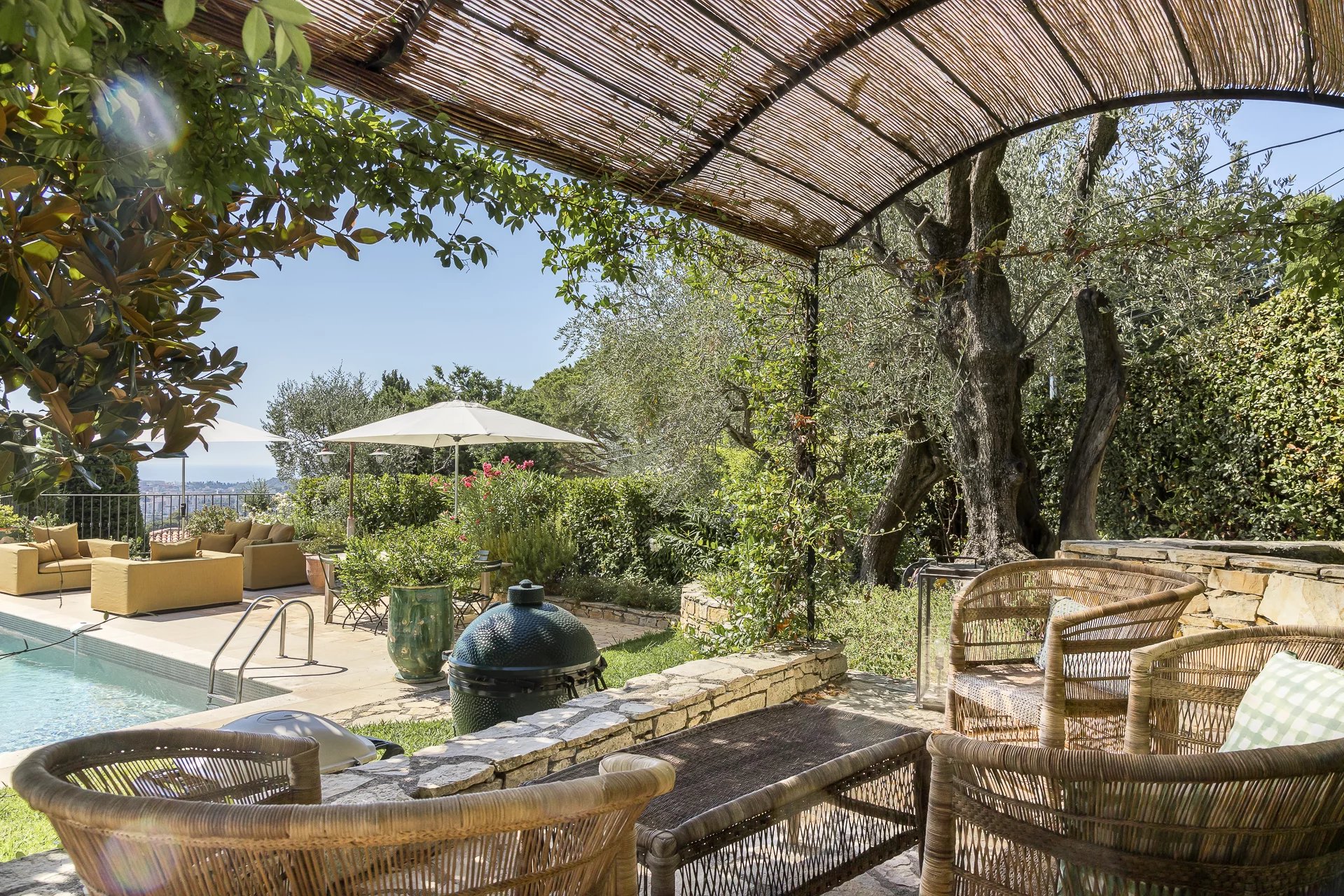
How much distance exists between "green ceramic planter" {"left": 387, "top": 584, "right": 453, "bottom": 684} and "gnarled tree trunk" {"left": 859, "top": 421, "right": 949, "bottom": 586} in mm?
4429

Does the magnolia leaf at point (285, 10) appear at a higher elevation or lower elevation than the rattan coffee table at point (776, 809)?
higher

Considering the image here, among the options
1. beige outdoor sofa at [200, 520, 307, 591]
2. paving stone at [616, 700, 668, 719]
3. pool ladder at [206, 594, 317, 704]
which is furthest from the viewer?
beige outdoor sofa at [200, 520, 307, 591]

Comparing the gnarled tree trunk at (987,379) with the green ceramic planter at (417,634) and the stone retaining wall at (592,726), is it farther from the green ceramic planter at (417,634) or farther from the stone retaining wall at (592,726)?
the green ceramic planter at (417,634)

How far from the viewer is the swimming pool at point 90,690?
230 inches

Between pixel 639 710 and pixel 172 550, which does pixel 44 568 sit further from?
pixel 639 710

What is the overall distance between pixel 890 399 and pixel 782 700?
4.35 m

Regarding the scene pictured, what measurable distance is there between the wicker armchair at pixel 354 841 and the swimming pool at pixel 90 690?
5367 mm

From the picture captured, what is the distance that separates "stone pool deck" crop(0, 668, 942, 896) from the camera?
229 cm

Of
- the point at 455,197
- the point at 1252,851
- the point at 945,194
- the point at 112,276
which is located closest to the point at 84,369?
the point at 112,276

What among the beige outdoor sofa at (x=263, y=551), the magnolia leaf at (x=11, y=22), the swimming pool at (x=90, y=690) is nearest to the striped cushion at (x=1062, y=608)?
the magnolia leaf at (x=11, y=22)

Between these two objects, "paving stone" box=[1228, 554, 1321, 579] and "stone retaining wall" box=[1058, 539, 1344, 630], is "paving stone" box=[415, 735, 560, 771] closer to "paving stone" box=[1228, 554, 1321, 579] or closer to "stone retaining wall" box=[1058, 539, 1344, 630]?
"stone retaining wall" box=[1058, 539, 1344, 630]

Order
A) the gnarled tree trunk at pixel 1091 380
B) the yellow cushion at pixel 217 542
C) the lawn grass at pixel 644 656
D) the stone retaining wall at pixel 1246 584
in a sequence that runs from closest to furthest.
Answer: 1. the stone retaining wall at pixel 1246 584
2. the lawn grass at pixel 644 656
3. the gnarled tree trunk at pixel 1091 380
4. the yellow cushion at pixel 217 542

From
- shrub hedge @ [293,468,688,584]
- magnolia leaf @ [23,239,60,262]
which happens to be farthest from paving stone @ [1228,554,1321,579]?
shrub hedge @ [293,468,688,584]

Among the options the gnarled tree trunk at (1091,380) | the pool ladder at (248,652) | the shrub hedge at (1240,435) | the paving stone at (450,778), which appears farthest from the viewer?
the gnarled tree trunk at (1091,380)
